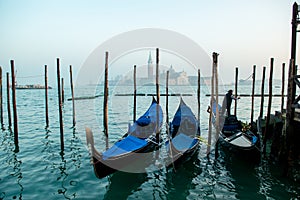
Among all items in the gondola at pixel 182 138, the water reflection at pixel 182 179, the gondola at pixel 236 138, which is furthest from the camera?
the gondola at pixel 236 138

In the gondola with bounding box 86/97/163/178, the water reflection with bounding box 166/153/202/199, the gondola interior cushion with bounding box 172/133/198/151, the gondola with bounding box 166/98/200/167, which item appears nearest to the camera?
the gondola with bounding box 86/97/163/178

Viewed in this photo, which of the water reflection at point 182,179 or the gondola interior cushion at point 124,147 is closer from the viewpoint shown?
the water reflection at point 182,179

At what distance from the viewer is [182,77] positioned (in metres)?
20.2

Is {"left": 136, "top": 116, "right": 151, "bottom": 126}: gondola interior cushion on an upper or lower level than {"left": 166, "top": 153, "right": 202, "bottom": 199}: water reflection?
upper

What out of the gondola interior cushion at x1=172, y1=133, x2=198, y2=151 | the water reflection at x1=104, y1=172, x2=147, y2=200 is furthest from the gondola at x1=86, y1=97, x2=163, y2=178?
the gondola interior cushion at x1=172, y1=133, x2=198, y2=151

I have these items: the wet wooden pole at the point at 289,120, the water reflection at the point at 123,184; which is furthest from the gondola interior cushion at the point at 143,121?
the wet wooden pole at the point at 289,120

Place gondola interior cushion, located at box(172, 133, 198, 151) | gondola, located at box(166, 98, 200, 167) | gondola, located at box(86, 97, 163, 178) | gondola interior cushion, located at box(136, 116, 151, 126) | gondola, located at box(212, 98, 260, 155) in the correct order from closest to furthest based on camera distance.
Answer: gondola, located at box(86, 97, 163, 178)
gondola, located at box(166, 98, 200, 167)
gondola, located at box(212, 98, 260, 155)
gondola interior cushion, located at box(172, 133, 198, 151)
gondola interior cushion, located at box(136, 116, 151, 126)

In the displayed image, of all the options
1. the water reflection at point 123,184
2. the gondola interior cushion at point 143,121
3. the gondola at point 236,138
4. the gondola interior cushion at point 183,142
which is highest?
the gondola interior cushion at point 143,121

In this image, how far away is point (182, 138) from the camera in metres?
7.90

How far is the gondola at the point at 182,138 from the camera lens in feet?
21.4

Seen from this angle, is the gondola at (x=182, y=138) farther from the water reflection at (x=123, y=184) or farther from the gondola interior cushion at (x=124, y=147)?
the water reflection at (x=123, y=184)

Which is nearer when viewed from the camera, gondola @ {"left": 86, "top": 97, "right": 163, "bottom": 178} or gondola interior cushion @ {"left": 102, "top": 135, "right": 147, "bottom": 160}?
gondola @ {"left": 86, "top": 97, "right": 163, "bottom": 178}

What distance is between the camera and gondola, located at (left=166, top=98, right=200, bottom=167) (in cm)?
651

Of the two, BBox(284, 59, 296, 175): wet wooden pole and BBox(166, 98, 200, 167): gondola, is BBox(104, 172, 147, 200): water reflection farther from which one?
BBox(284, 59, 296, 175): wet wooden pole
